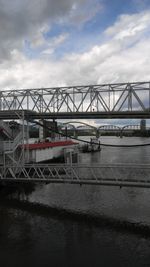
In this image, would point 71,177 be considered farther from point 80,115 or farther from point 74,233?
point 80,115

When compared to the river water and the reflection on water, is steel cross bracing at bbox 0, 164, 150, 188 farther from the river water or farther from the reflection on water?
the reflection on water

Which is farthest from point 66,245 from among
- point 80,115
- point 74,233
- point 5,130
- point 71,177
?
point 80,115

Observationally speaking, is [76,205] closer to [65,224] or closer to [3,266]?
[65,224]

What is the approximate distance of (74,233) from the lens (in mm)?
16625

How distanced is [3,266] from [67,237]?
431cm

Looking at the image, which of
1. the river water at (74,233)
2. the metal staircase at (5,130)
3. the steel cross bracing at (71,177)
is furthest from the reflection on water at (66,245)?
the metal staircase at (5,130)

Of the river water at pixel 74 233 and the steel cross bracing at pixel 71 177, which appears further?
the steel cross bracing at pixel 71 177

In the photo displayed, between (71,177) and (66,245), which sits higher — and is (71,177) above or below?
above

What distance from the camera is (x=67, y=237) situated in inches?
630

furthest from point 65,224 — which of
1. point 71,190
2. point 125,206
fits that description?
point 71,190

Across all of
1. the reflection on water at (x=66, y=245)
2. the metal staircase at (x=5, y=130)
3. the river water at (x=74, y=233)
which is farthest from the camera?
the metal staircase at (x=5, y=130)

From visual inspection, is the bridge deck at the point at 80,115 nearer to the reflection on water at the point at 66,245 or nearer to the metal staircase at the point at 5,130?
the metal staircase at the point at 5,130

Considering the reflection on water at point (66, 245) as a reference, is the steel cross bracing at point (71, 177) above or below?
above

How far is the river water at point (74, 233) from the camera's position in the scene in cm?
1341
